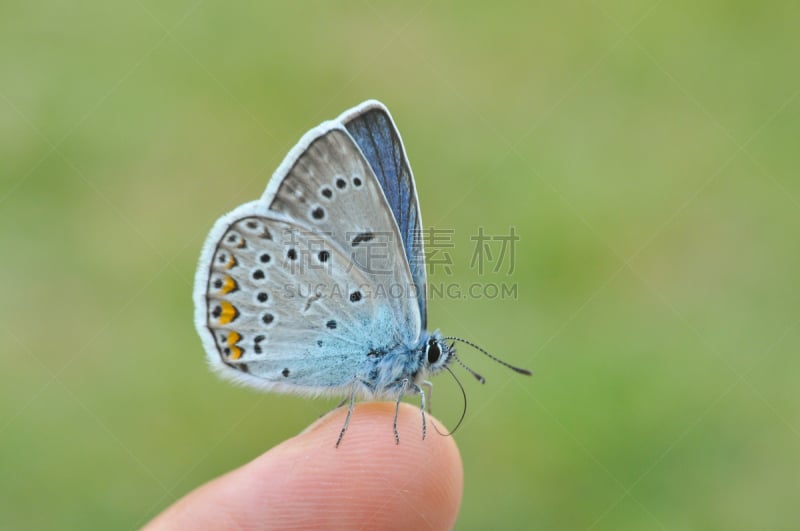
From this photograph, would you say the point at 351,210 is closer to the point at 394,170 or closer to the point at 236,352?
the point at 394,170

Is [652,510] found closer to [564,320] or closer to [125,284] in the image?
[564,320]

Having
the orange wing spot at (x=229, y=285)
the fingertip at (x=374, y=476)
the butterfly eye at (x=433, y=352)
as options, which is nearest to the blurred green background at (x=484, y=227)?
the fingertip at (x=374, y=476)

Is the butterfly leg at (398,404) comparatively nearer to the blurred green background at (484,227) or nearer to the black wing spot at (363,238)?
the black wing spot at (363,238)

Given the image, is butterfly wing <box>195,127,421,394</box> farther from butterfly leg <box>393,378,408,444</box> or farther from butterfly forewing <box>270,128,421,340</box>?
butterfly leg <box>393,378,408,444</box>

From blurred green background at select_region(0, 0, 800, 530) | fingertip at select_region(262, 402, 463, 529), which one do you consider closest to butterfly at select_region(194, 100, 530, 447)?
fingertip at select_region(262, 402, 463, 529)

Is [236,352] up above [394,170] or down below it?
below

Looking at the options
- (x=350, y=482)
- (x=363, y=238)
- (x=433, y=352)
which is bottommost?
(x=350, y=482)

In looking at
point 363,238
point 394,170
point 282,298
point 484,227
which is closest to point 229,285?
point 282,298
